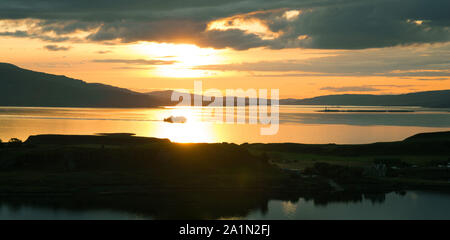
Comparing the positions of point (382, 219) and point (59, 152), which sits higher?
point (59, 152)

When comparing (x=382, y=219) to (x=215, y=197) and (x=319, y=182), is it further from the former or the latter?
(x=215, y=197)

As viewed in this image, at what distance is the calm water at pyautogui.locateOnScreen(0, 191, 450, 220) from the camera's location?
5844 cm

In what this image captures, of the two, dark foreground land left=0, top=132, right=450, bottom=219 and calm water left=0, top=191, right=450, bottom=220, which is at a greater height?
dark foreground land left=0, top=132, right=450, bottom=219

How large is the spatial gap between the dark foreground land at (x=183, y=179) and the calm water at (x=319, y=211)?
79.0 inches

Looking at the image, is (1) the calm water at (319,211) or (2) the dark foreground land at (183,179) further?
(2) the dark foreground land at (183,179)

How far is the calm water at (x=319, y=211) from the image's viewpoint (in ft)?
192

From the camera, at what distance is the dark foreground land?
2564 inches

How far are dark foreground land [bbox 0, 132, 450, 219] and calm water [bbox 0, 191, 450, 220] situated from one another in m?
2.01

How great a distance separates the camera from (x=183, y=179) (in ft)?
247

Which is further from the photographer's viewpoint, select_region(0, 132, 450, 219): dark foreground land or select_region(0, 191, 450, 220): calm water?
select_region(0, 132, 450, 219): dark foreground land

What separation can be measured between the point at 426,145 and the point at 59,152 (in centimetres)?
8558

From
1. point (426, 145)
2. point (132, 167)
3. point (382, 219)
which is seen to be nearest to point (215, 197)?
point (132, 167)

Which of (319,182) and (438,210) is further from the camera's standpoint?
(319,182)
